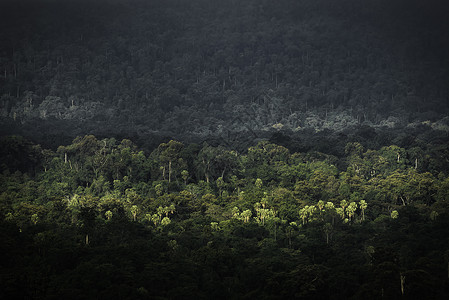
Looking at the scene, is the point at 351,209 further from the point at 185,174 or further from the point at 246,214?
the point at 185,174

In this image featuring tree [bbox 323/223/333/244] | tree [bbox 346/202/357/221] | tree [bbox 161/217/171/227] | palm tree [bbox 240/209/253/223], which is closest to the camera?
tree [bbox 323/223/333/244]

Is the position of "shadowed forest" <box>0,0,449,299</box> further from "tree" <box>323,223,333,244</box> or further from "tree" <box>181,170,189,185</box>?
"tree" <box>181,170,189,185</box>

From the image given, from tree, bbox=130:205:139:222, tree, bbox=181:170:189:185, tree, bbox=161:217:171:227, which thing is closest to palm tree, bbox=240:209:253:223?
tree, bbox=161:217:171:227

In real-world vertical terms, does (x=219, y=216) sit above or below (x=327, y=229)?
below

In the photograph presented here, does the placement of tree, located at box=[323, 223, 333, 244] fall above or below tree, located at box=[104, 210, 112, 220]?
below

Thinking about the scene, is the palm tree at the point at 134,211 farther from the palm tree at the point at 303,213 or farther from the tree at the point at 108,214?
the palm tree at the point at 303,213

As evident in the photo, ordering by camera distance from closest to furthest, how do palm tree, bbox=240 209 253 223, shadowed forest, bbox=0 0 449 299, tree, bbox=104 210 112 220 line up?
shadowed forest, bbox=0 0 449 299 → tree, bbox=104 210 112 220 → palm tree, bbox=240 209 253 223

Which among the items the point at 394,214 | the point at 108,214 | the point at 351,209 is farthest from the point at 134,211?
the point at 394,214

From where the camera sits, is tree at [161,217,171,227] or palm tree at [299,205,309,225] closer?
tree at [161,217,171,227]
